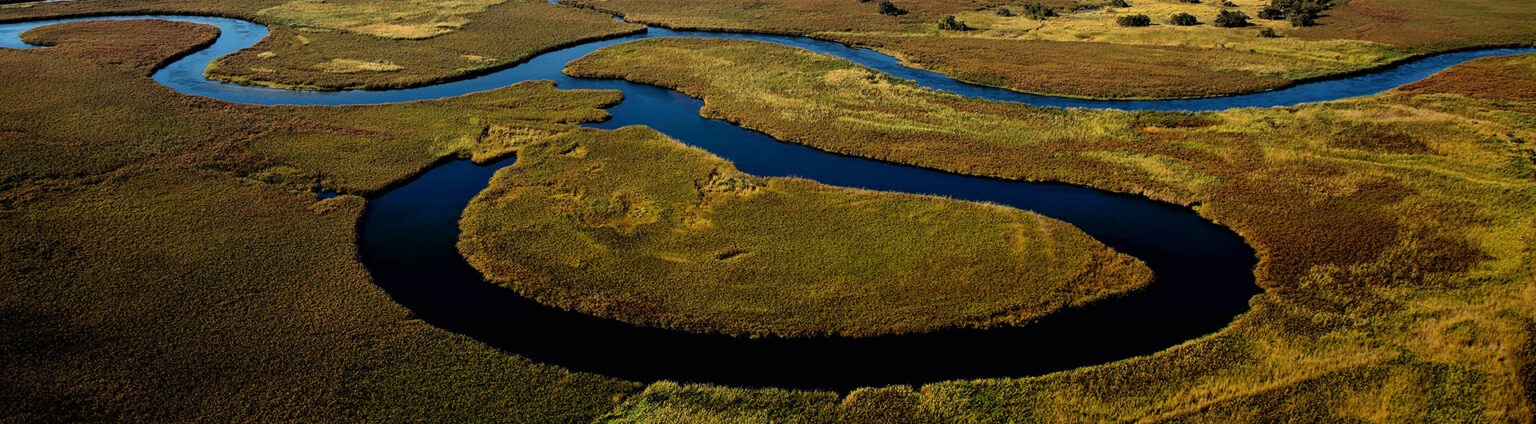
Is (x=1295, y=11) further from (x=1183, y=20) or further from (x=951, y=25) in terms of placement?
(x=951, y=25)

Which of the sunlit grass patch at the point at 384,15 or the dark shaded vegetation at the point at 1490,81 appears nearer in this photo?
A: the dark shaded vegetation at the point at 1490,81

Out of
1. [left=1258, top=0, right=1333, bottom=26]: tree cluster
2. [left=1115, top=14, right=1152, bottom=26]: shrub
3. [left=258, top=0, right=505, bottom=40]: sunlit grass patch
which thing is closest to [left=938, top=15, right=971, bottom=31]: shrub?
[left=1115, top=14, right=1152, bottom=26]: shrub

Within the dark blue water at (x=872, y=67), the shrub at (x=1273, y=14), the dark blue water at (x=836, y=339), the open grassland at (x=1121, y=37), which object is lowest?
the dark blue water at (x=836, y=339)

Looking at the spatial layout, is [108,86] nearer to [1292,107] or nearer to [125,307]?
[125,307]

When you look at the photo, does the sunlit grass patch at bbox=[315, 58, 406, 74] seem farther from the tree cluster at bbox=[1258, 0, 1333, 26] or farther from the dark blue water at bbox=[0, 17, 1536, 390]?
the tree cluster at bbox=[1258, 0, 1333, 26]

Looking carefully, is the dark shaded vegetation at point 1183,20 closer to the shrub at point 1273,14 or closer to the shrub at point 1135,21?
the shrub at point 1135,21

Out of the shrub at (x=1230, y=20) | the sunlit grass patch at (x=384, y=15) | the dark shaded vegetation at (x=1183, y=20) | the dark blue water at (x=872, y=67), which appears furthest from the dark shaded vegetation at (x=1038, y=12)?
the sunlit grass patch at (x=384, y=15)
